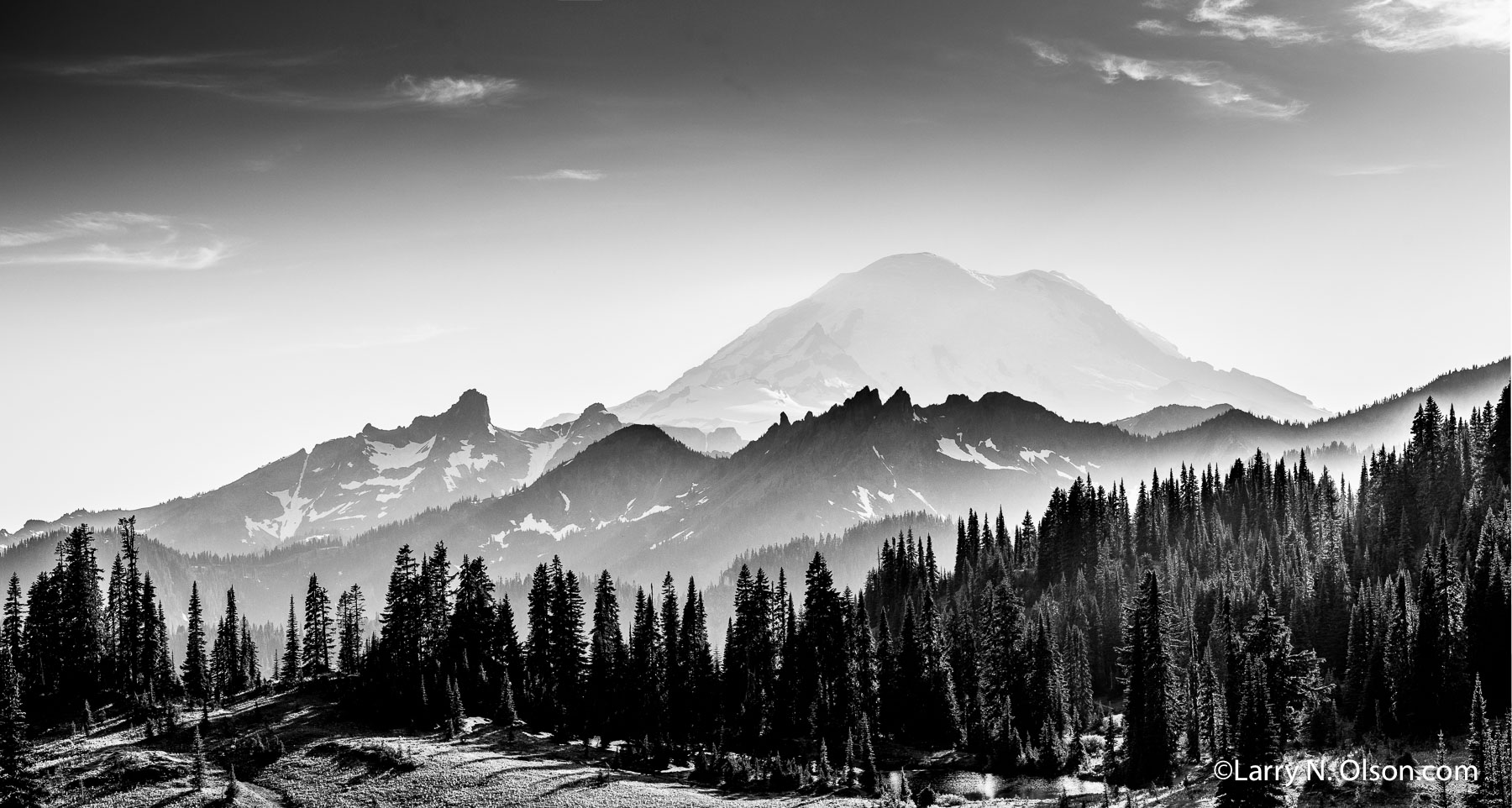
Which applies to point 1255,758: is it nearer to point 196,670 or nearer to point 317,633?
point 196,670

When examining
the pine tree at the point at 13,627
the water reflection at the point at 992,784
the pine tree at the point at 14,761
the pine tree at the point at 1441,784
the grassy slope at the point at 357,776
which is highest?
→ the pine tree at the point at 13,627

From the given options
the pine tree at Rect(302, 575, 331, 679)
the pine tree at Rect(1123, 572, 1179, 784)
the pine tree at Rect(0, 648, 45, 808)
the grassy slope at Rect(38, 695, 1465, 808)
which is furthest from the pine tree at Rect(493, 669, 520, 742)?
the pine tree at Rect(1123, 572, 1179, 784)

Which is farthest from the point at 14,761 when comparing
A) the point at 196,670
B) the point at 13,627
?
the point at 13,627

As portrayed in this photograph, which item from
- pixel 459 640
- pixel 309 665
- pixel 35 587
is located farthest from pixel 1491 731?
pixel 35 587

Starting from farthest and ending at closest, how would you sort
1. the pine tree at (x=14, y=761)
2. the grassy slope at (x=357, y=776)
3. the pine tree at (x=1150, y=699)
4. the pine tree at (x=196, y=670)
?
the pine tree at (x=196, y=670), the pine tree at (x=1150, y=699), the grassy slope at (x=357, y=776), the pine tree at (x=14, y=761)

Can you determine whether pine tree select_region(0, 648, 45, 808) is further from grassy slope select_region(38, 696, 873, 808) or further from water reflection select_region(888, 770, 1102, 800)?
water reflection select_region(888, 770, 1102, 800)

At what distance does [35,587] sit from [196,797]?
5529cm

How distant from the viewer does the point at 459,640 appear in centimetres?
13662

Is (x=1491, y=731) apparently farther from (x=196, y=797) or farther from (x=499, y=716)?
(x=196, y=797)

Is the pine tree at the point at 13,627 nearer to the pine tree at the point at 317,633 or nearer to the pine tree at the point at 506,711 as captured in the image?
the pine tree at the point at 317,633

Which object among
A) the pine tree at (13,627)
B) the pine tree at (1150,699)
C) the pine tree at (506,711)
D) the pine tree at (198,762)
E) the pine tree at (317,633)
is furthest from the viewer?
the pine tree at (317,633)

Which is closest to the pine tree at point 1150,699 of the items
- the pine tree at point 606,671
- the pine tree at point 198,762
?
the pine tree at point 606,671

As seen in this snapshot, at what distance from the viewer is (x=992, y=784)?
4422 inches

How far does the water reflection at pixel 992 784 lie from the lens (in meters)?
108
